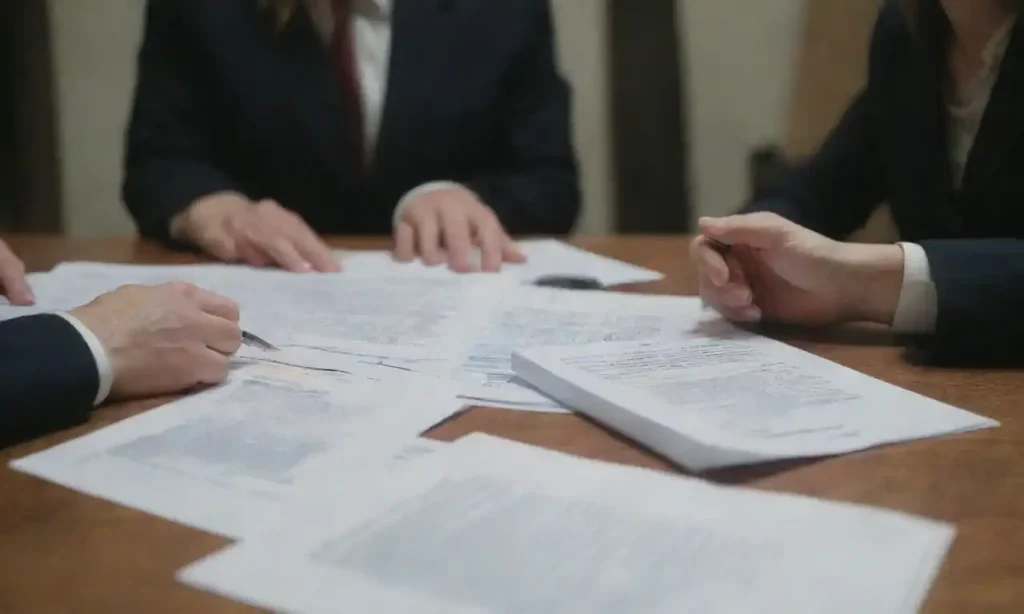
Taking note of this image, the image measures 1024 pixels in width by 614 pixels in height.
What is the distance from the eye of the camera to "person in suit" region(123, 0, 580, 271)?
50.1 inches

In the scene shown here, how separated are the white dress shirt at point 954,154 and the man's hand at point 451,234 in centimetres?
43

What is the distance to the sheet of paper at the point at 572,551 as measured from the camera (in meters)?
0.36

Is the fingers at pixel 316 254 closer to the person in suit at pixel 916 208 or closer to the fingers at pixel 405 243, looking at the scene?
the fingers at pixel 405 243

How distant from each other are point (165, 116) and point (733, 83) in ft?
4.12

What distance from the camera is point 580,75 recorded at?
202cm

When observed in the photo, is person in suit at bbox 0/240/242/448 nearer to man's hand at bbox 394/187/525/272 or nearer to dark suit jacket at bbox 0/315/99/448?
dark suit jacket at bbox 0/315/99/448

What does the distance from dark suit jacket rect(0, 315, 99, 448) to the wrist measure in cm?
56

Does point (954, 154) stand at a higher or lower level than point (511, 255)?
higher

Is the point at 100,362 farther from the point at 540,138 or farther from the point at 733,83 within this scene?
the point at 733,83

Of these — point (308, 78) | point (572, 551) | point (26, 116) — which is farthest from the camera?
point (26, 116)

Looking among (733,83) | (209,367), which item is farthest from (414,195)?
(733,83)

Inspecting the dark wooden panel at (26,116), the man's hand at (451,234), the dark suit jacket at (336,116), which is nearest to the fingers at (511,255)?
the man's hand at (451,234)

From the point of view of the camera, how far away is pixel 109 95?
204 cm

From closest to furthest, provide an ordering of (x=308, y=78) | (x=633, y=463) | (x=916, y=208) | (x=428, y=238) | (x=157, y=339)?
(x=633, y=463) < (x=157, y=339) < (x=916, y=208) < (x=428, y=238) < (x=308, y=78)
